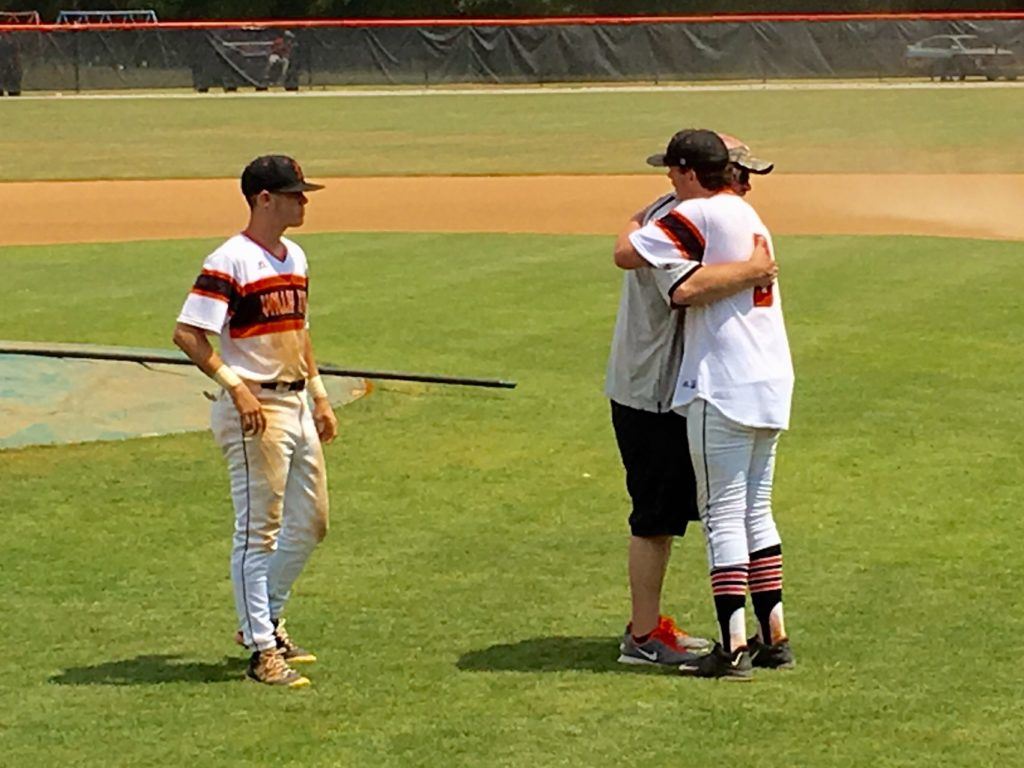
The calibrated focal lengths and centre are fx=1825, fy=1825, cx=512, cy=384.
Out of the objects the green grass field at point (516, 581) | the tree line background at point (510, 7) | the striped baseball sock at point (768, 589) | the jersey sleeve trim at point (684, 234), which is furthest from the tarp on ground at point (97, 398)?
the tree line background at point (510, 7)

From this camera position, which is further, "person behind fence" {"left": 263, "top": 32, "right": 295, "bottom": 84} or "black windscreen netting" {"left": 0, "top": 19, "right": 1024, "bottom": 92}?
"person behind fence" {"left": 263, "top": 32, "right": 295, "bottom": 84}

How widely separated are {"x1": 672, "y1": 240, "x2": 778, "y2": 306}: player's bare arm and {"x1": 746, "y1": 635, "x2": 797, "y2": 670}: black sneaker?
122cm

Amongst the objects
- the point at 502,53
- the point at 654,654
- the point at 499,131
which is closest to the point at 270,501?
the point at 654,654

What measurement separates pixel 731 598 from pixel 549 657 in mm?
755

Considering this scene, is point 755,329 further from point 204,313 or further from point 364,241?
point 364,241

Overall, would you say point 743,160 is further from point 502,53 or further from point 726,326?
point 502,53

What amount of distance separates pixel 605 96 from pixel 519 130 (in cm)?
731

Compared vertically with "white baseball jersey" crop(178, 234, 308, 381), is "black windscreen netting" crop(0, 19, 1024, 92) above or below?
above

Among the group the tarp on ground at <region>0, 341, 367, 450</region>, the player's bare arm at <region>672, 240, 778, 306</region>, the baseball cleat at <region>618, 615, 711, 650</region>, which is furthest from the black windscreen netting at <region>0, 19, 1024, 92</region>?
the player's bare arm at <region>672, 240, 778, 306</region>

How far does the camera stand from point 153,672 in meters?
6.21

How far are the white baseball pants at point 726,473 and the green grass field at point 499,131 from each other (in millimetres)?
24343

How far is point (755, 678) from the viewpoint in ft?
20.0

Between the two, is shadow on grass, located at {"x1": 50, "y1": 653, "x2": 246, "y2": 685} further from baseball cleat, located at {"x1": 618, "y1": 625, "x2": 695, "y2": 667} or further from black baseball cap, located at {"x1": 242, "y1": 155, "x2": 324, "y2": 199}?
black baseball cap, located at {"x1": 242, "y1": 155, "x2": 324, "y2": 199}

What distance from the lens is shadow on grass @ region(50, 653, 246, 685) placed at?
6.11 m
